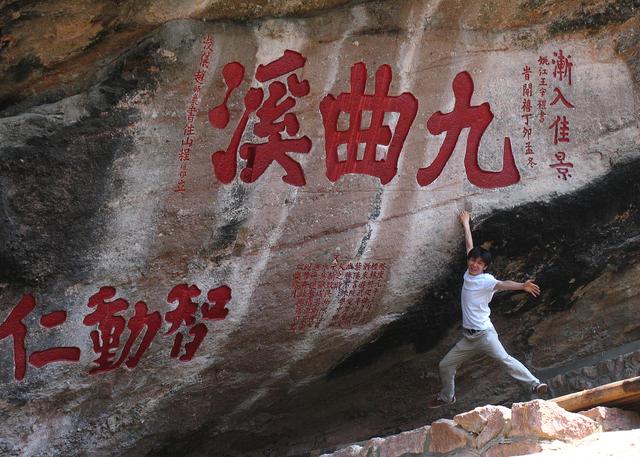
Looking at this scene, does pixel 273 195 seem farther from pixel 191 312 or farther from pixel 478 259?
pixel 478 259

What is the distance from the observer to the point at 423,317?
6.84 metres

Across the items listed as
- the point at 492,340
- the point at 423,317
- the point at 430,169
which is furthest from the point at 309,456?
the point at 430,169

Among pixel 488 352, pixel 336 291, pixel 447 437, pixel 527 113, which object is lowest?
pixel 447 437

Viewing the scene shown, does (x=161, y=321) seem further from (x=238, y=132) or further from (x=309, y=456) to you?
(x=309, y=456)

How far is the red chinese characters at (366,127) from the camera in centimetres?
639

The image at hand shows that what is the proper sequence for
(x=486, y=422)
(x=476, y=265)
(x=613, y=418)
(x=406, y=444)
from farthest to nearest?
(x=476, y=265), (x=406, y=444), (x=613, y=418), (x=486, y=422)

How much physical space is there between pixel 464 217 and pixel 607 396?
6.82 ft

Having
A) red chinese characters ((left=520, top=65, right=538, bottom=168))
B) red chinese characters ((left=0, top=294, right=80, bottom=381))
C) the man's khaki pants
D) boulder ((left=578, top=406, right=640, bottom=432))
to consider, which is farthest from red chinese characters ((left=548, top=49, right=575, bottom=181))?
red chinese characters ((left=0, top=294, right=80, bottom=381))

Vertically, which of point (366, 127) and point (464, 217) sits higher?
point (366, 127)

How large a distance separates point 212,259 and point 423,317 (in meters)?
1.76

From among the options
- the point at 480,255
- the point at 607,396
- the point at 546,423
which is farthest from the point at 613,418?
the point at 480,255

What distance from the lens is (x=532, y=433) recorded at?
432 cm

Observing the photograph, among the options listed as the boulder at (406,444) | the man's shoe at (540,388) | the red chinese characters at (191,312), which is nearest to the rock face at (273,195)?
the red chinese characters at (191,312)

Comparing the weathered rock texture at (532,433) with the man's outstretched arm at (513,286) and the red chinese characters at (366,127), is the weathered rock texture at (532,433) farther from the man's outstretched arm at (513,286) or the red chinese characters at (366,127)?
the red chinese characters at (366,127)
